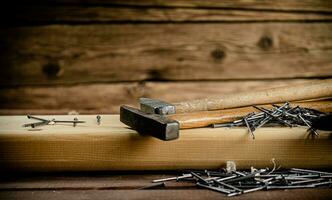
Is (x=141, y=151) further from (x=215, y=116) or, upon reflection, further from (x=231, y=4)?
(x=231, y=4)

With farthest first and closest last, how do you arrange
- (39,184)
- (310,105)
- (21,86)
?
(21,86)
(310,105)
(39,184)

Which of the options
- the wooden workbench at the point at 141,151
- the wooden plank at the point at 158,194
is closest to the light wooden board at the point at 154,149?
the wooden workbench at the point at 141,151

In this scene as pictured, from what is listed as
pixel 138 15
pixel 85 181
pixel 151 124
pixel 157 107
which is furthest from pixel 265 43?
pixel 85 181

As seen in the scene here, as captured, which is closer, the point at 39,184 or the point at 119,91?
the point at 39,184

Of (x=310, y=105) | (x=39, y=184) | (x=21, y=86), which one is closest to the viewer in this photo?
(x=39, y=184)

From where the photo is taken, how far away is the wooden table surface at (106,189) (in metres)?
0.98

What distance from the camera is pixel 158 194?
0.99 m

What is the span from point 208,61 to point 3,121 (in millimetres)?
1201

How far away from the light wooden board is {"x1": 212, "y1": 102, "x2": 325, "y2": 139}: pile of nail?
5 centimetres

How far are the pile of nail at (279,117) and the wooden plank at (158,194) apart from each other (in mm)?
223

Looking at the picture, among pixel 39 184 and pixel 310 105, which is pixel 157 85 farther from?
pixel 39 184

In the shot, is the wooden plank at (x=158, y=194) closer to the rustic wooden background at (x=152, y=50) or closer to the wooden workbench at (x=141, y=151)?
the wooden workbench at (x=141, y=151)

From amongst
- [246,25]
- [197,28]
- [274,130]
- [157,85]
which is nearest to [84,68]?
[157,85]

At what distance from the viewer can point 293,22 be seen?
7.31 feet
